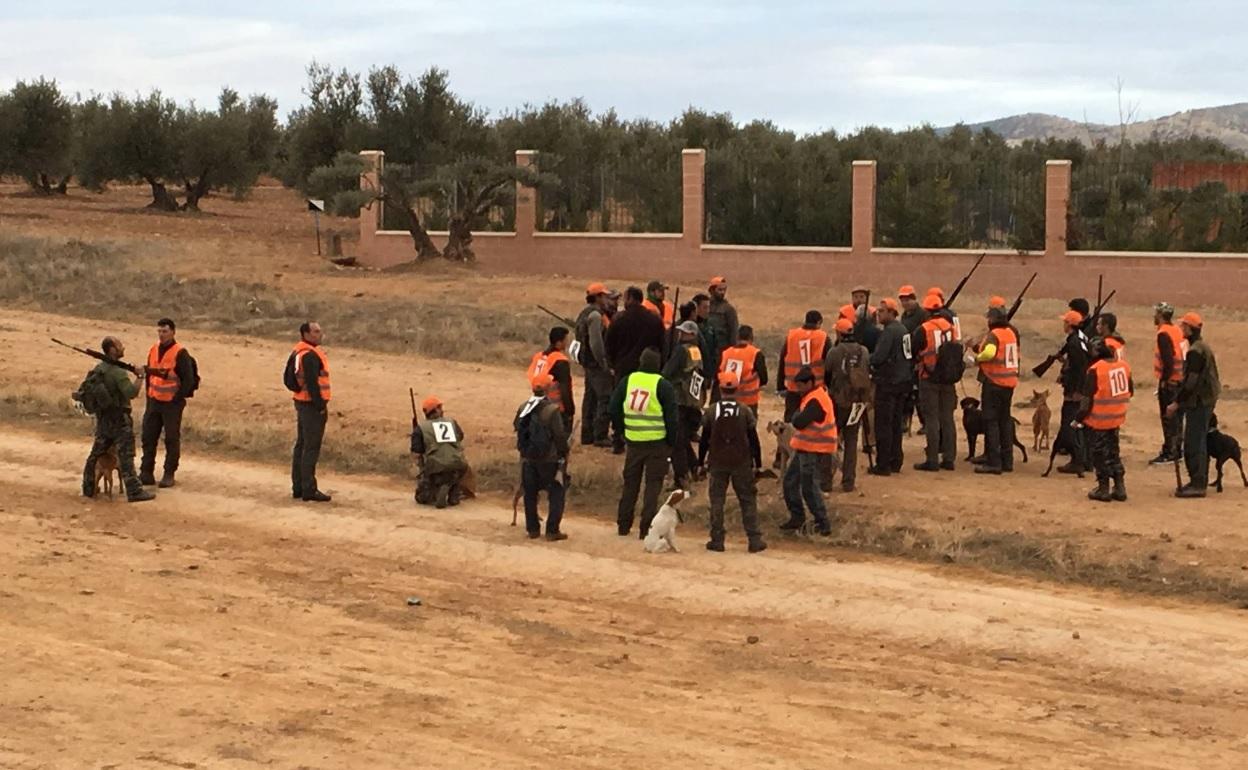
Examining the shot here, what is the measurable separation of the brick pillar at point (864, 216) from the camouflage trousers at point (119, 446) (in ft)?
66.2

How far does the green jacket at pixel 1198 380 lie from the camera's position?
1602 centimetres

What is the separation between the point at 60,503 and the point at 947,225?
875 inches

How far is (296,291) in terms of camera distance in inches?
1330

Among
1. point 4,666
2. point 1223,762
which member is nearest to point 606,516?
point 4,666

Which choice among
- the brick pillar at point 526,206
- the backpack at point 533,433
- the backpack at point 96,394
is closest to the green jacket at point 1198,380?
the backpack at point 533,433

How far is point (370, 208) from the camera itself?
38344 mm

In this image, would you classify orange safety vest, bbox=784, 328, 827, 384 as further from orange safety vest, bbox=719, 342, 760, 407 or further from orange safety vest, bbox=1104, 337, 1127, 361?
orange safety vest, bbox=1104, 337, 1127, 361

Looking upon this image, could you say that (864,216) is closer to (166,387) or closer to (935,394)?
(935,394)

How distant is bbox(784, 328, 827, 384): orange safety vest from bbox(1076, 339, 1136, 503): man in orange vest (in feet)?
8.29

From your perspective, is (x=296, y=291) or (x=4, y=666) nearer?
(x=4, y=666)

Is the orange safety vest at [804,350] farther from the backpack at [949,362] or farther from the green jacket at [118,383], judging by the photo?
A: the green jacket at [118,383]

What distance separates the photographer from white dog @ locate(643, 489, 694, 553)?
14.4 meters

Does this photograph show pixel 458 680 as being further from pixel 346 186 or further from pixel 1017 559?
pixel 346 186

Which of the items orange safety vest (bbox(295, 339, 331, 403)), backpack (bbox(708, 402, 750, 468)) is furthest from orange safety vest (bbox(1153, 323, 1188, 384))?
orange safety vest (bbox(295, 339, 331, 403))
